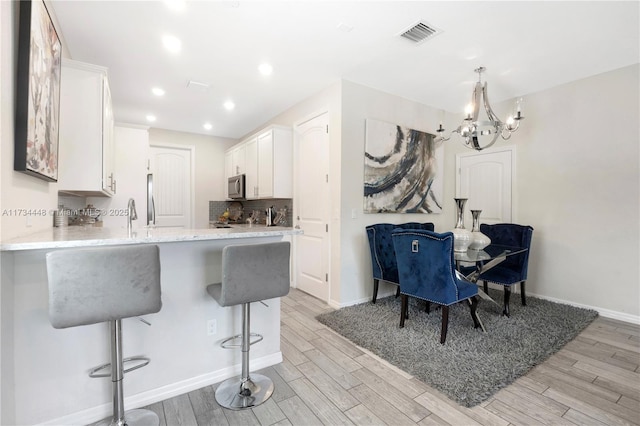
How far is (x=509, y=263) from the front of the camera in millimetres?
3414

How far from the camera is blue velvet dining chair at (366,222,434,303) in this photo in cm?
335

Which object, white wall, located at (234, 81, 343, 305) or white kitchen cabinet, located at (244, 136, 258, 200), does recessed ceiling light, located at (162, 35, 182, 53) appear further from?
white kitchen cabinet, located at (244, 136, 258, 200)

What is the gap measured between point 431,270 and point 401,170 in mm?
1837

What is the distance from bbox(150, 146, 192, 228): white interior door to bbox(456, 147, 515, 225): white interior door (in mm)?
4915

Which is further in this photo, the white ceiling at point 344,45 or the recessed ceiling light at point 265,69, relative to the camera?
the recessed ceiling light at point 265,69

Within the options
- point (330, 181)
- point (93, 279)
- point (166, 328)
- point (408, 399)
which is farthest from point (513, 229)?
point (93, 279)

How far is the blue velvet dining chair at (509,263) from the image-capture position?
10.1ft

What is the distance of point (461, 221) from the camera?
116 inches

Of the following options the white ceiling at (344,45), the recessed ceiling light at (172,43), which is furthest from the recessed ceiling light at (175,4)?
the recessed ceiling light at (172,43)

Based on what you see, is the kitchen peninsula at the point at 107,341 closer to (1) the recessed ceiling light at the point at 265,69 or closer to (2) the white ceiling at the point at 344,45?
(2) the white ceiling at the point at 344,45

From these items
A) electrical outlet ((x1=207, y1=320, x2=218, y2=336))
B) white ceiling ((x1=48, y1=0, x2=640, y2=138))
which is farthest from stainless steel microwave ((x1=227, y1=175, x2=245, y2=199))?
electrical outlet ((x1=207, y1=320, x2=218, y2=336))

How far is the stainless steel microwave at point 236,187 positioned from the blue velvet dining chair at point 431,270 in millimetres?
3256

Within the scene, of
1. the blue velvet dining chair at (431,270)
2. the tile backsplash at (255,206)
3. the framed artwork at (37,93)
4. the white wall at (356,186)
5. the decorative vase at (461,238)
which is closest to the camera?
the framed artwork at (37,93)

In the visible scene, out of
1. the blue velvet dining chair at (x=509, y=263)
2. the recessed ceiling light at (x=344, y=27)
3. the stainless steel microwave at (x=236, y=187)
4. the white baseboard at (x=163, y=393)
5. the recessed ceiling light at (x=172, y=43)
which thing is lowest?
the white baseboard at (x=163, y=393)
